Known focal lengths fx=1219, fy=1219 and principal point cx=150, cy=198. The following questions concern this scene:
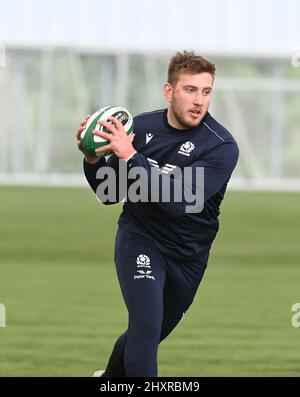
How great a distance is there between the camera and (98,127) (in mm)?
7414

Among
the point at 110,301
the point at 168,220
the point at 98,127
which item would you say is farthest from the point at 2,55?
the point at 98,127

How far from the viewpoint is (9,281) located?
16328 mm

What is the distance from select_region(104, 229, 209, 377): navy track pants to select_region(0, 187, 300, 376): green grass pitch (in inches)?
70.0

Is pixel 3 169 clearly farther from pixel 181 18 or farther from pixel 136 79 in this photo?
pixel 181 18

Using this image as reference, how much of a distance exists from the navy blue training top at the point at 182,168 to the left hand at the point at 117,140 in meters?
0.35

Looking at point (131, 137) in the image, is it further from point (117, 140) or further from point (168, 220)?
point (168, 220)

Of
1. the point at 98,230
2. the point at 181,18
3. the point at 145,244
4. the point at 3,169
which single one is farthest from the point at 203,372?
the point at 181,18

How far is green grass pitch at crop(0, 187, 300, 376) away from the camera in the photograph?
409 inches

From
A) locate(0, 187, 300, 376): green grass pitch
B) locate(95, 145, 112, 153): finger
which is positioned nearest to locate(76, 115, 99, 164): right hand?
locate(95, 145, 112, 153): finger

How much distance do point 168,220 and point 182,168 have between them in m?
0.35

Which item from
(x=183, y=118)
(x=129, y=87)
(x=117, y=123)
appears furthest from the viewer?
(x=129, y=87)

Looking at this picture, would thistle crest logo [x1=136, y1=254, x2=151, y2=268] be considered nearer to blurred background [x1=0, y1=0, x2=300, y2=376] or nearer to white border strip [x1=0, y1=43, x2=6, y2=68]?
blurred background [x1=0, y1=0, x2=300, y2=376]

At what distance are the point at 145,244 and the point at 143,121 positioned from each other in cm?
86

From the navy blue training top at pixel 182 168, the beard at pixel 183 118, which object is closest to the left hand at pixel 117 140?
the navy blue training top at pixel 182 168
